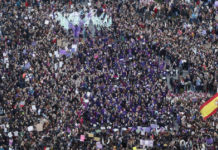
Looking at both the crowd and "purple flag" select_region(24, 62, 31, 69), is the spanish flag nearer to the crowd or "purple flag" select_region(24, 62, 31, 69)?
the crowd

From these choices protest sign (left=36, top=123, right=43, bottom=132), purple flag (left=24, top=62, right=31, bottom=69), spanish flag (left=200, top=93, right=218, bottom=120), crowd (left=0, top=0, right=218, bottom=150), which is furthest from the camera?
purple flag (left=24, top=62, right=31, bottom=69)

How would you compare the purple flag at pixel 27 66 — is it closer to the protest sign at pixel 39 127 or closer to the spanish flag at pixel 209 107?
the protest sign at pixel 39 127

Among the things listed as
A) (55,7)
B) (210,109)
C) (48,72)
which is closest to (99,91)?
Answer: (48,72)

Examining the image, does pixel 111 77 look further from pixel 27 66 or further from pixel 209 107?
pixel 209 107

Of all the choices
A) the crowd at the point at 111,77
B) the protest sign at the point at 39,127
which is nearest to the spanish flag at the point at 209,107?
the crowd at the point at 111,77

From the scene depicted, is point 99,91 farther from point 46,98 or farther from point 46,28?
point 46,28

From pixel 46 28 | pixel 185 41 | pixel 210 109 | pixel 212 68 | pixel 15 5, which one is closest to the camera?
pixel 210 109

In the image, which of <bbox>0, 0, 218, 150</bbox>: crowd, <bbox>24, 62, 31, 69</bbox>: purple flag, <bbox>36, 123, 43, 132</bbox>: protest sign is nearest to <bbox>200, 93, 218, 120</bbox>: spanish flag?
<bbox>0, 0, 218, 150</bbox>: crowd
